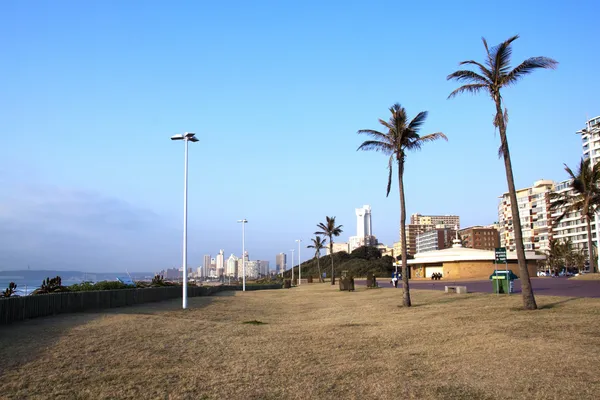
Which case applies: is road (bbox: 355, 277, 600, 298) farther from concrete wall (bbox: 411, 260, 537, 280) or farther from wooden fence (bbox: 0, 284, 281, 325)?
concrete wall (bbox: 411, 260, 537, 280)

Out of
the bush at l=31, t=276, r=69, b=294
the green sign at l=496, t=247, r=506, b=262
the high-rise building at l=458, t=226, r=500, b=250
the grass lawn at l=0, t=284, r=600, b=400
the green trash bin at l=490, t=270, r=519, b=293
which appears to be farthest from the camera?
the high-rise building at l=458, t=226, r=500, b=250

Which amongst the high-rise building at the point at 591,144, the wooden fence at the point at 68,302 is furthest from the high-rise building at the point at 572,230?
the wooden fence at the point at 68,302

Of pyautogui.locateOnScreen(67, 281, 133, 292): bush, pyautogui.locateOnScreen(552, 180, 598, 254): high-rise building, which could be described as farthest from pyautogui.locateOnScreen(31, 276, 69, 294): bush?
pyautogui.locateOnScreen(552, 180, 598, 254): high-rise building

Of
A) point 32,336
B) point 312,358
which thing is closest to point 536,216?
point 312,358

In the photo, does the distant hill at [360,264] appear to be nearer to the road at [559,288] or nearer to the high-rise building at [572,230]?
the high-rise building at [572,230]

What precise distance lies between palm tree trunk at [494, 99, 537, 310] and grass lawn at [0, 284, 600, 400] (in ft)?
3.75

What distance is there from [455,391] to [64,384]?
5804mm

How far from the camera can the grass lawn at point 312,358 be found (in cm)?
731

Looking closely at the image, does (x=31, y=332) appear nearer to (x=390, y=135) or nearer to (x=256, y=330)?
(x=256, y=330)

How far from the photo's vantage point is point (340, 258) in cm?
15912

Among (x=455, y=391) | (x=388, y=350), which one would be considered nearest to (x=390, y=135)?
(x=388, y=350)

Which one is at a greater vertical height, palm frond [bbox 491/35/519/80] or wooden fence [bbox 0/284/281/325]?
palm frond [bbox 491/35/519/80]

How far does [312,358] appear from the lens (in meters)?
10.3

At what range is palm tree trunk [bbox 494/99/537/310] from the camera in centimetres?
1689
